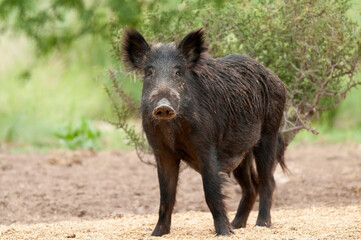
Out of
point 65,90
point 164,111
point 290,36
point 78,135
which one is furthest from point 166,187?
point 65,90

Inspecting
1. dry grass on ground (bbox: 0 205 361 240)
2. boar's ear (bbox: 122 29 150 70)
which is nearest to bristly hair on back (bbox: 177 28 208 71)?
boar's ear (bbox: 122 29 150 70)

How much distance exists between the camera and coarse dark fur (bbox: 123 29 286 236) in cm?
596

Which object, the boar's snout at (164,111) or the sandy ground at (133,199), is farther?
the sandy ground at (133,199)

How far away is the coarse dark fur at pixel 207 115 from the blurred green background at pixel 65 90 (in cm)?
375

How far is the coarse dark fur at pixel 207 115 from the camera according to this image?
A: 235 inches

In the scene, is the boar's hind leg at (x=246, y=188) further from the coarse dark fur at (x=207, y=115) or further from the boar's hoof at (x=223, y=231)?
the boar's hoof at (x=223, y=231)

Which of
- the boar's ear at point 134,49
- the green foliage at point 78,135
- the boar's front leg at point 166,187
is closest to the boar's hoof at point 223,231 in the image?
the boar's front leg at point 166,187

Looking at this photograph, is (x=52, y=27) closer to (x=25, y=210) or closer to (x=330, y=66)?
(x=25, y=210)

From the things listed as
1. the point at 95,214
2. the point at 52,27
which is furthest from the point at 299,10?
the point at 52,27

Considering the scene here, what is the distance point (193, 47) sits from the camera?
616 centimetres

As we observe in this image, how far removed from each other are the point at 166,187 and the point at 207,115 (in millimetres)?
787

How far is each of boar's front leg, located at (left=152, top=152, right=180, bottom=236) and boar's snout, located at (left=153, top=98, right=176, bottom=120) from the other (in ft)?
2.81

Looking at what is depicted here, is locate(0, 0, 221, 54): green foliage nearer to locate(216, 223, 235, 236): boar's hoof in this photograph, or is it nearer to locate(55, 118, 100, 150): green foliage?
locate(55, 118, 100, 150): green foliage

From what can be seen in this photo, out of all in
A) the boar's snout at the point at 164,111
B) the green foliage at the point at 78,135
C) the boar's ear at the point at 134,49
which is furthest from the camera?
the green foliage at the point at 78,135
